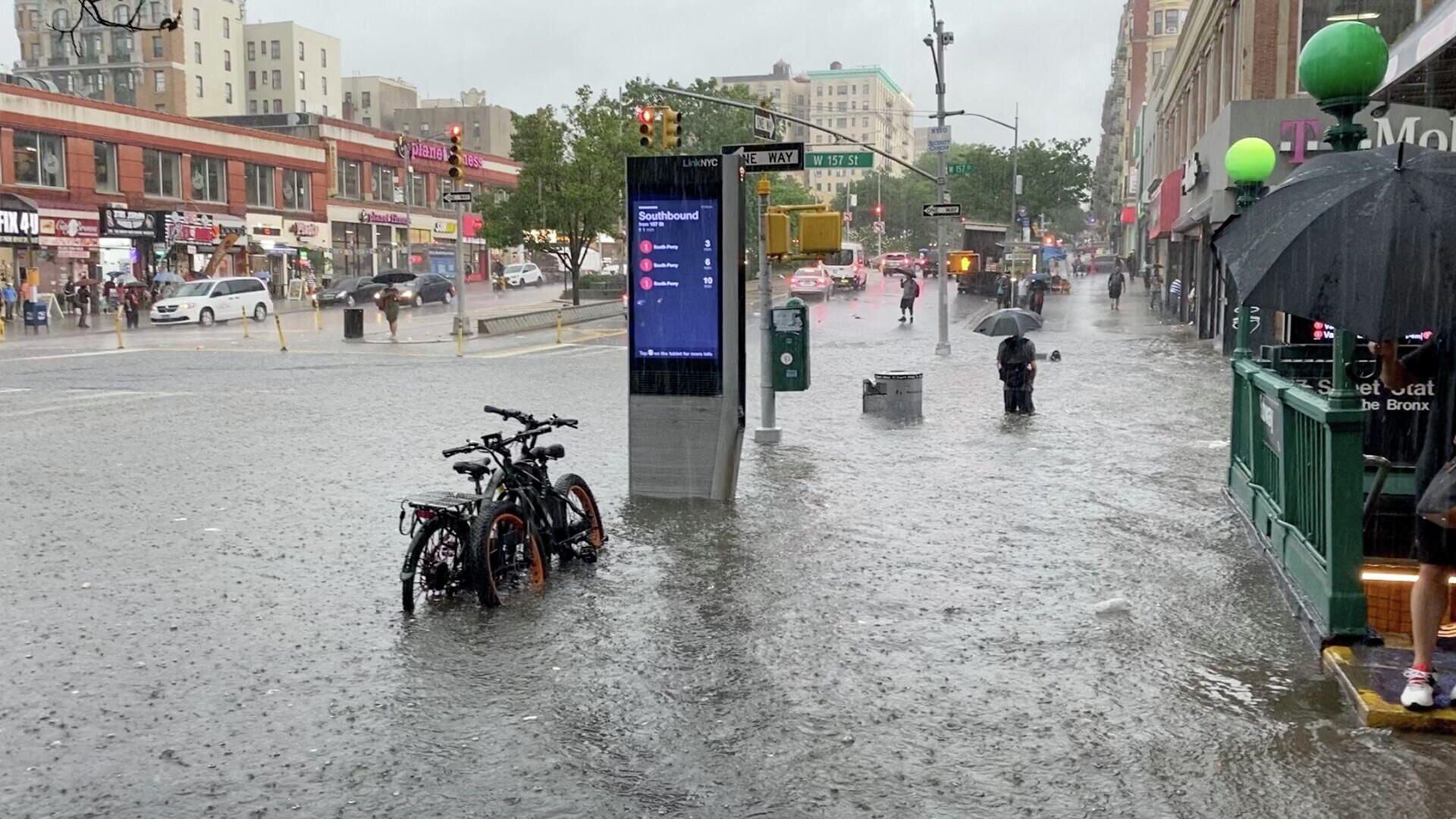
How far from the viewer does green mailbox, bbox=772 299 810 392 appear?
1571 centimetres

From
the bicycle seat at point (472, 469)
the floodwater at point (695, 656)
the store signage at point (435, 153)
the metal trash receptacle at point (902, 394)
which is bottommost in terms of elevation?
the floodwater at point (695, 656)

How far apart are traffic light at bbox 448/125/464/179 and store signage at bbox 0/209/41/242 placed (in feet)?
81.8

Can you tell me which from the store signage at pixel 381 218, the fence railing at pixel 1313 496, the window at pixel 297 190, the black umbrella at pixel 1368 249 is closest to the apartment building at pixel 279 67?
the store signage at pixel 381 218

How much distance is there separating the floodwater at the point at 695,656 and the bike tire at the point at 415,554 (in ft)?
0.46

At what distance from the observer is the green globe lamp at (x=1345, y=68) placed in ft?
23.8

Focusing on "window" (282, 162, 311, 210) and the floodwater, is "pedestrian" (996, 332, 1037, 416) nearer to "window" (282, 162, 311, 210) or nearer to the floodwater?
the floodwater

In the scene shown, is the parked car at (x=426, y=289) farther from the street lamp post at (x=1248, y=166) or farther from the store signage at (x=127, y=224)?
the street lamp post at (x=1248, y=166)

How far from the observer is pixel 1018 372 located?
1808cm

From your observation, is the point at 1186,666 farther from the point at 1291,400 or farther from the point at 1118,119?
the point at 1118,119

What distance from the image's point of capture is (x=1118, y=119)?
434 feet

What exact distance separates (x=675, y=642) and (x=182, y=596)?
10.6ft

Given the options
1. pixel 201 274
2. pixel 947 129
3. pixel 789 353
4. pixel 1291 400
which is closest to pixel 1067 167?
pixel 201 274

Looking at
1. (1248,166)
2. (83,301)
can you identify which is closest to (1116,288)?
(83,301)

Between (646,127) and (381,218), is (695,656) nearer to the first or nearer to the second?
(646,127)
